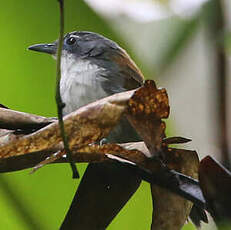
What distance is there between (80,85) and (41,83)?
21cm

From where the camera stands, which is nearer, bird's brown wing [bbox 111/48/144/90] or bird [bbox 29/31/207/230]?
bird [bbox 29/31/207/230]

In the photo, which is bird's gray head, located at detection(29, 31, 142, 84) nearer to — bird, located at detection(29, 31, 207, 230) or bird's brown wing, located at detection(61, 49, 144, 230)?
bird, located at detection(29, 31, 207, 230)

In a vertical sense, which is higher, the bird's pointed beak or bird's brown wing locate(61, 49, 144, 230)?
bird's brown wing locate(61, 49, 144, 230)

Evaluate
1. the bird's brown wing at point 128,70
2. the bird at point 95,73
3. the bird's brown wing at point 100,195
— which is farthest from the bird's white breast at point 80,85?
the bird's brown wing at point 100,195

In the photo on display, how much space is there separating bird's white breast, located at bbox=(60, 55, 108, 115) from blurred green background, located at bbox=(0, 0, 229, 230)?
10cm

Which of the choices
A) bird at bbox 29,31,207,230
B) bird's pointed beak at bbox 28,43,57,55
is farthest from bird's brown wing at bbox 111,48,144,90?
bird's pointed beak at bbox 28,43,57,55

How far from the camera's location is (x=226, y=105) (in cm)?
238

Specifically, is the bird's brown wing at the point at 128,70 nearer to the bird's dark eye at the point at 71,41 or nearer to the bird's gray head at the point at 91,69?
the bird's gray head at the point at 91,69

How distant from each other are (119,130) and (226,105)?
0.43 m

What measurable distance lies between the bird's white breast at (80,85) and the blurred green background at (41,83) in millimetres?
96

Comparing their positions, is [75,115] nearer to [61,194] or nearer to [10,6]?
[61,194]

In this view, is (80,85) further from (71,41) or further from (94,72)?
(71,41)

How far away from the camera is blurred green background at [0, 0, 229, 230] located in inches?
69.1

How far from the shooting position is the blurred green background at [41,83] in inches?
69.1
